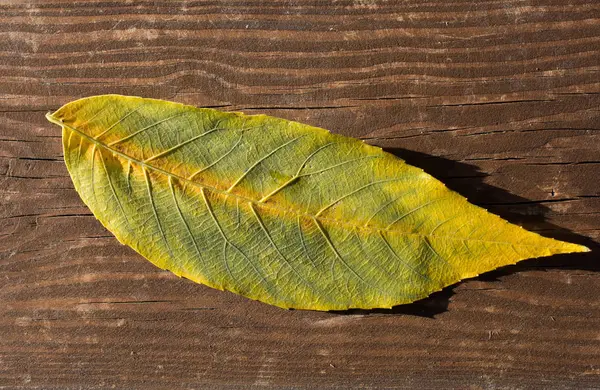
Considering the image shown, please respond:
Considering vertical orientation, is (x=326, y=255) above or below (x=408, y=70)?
below

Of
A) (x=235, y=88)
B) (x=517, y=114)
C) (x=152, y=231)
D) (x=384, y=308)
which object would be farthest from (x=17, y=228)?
(x=517, y=114)

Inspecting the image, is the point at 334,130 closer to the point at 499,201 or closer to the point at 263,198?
the point at 263,198

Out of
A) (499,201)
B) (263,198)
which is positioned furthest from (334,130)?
(499,201)

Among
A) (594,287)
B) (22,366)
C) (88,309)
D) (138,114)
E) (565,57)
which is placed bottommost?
(22,366)

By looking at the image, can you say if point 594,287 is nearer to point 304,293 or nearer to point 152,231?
point 304,293
